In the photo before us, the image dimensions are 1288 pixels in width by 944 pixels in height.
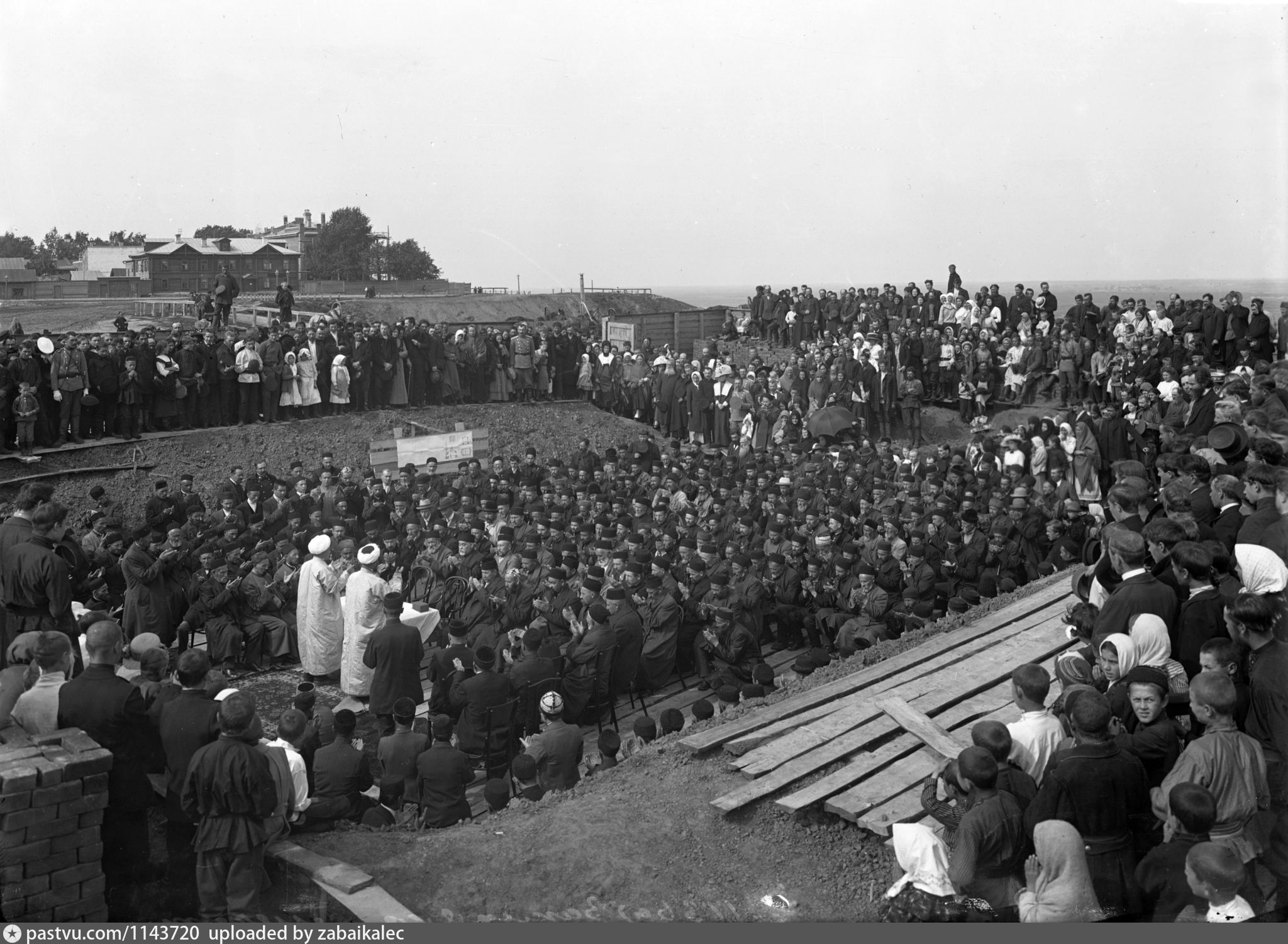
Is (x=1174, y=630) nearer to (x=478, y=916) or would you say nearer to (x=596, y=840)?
(x=596, y=840)

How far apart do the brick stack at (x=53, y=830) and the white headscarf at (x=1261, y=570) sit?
19.1 ft

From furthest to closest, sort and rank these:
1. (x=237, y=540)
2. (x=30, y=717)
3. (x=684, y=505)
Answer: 1. (x=684, y=505)
2. (x=237, y=540)
3. (x=30, y=717)

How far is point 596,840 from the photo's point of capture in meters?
6.22

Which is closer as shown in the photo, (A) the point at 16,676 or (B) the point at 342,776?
(A) the point at 16,676

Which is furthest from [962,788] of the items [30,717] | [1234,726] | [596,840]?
[30,717]

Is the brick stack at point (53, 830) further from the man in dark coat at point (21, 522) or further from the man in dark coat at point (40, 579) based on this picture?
the man in dark coat at point (21, 522)

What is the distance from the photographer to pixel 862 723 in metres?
7.05

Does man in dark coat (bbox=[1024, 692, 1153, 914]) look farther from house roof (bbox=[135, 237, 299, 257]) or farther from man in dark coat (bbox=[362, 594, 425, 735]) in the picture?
house roof (bbox=[135, 237, 299, 257])

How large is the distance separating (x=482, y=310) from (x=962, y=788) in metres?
42.3

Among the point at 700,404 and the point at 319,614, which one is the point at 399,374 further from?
the point at 319,614

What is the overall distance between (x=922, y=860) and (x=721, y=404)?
16.7m

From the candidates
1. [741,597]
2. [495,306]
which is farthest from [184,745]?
[495,306]

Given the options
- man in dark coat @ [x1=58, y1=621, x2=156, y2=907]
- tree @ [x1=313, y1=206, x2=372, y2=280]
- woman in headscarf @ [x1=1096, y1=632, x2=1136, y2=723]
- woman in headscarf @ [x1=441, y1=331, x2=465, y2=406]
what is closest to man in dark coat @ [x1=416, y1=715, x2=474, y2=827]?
man in dark coat @ [x1=58, y1=621, x2=156, y2=907]

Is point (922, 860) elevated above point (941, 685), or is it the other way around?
point (922, 860)
